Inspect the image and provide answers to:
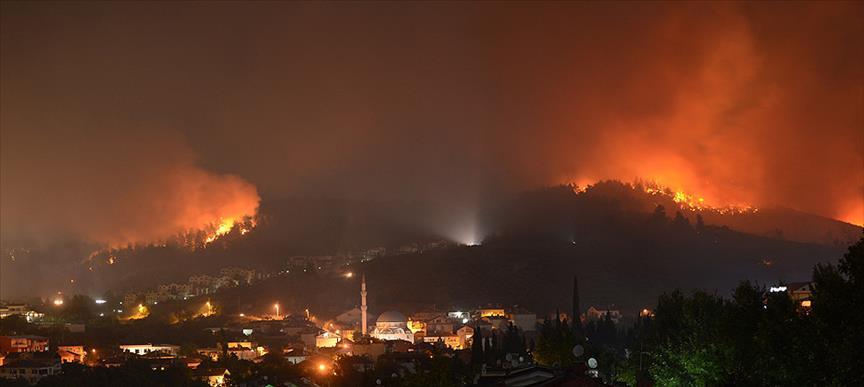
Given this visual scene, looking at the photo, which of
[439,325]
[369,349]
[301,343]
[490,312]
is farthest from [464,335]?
[490,312]

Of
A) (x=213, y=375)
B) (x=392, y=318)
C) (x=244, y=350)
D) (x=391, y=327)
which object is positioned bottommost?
(x=213, y=375)

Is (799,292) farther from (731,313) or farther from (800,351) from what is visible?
(800,351)

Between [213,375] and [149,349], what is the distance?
16.2m

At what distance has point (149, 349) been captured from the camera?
7788 cm

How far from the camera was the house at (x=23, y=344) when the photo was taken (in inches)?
2867

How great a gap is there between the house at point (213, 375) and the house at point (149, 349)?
1189cm

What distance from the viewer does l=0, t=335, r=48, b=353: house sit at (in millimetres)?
72812

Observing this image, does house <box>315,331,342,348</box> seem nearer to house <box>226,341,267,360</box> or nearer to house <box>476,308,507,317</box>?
house <box>226,341,267,360</box>

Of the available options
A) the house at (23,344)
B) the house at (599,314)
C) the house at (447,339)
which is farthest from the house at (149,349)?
the house at (599,314)

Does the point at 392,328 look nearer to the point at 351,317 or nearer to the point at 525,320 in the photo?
the point at 351,317

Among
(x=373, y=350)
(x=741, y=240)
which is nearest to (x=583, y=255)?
(x=741, y=240)

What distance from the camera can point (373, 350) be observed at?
8019cm

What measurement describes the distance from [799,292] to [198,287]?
9084 centimetres

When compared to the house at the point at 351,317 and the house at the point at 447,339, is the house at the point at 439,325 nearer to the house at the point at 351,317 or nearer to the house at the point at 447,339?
the house at the point at 447,339
